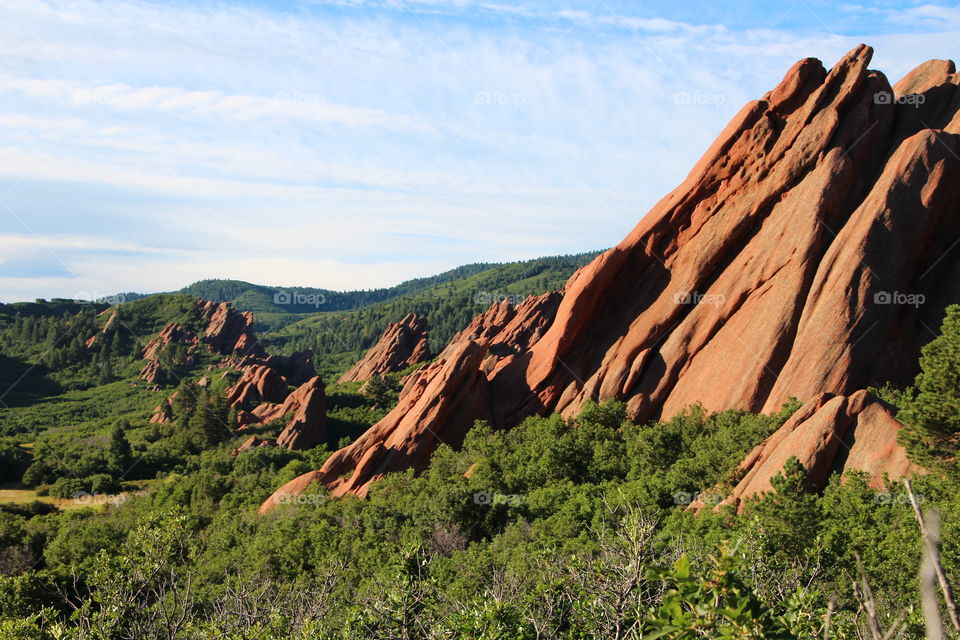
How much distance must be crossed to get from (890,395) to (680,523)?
14.9 meters

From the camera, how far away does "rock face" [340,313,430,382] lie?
127 metres

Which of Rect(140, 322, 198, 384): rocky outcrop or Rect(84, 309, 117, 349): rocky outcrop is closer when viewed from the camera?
Rect(140, 322, 198, 384): rocky outcrop

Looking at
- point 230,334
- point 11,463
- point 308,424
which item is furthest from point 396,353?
point 11,463

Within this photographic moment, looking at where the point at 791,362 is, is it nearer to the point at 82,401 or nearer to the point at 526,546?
the point at 526,546

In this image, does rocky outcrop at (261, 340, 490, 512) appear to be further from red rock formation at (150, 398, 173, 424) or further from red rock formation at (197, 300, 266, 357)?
red rock formation at (197, 300, 266, 357)

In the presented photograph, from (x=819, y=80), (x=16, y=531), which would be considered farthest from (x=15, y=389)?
(x=819, y=80)
